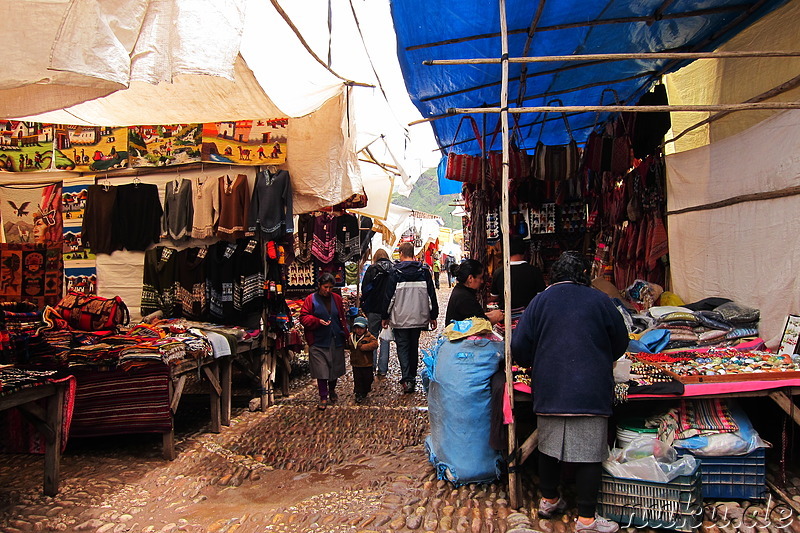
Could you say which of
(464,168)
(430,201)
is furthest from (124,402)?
(430,201)

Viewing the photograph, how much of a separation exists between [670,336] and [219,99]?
14.9 feet

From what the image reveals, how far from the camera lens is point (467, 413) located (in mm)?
3889

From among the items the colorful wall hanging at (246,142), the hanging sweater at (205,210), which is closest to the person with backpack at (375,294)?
the colorful wall hanging at (246,142)

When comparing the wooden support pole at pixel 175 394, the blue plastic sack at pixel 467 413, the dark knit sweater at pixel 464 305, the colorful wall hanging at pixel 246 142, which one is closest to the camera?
the blue plastic sack at pixel 467 413

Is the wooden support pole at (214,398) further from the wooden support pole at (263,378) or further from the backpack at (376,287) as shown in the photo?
the backpack at (376,287)

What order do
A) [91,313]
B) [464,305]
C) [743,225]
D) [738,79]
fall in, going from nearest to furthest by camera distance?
[743,225] → [738,79] → [91,313] → [464,305]

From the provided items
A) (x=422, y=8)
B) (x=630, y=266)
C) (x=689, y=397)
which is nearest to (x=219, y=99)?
(x=422, y=8)

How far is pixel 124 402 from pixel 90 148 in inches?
146

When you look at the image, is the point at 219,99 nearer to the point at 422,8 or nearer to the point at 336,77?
the point at 336,77

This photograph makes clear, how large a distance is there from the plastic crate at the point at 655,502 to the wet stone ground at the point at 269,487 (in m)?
0.23

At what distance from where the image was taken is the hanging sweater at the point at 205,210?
21.5 ft

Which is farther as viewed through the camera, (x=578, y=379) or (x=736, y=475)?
(x=736, y=475)

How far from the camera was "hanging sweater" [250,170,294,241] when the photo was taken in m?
6.36

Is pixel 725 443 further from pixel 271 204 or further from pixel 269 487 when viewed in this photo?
pixel 271 204
